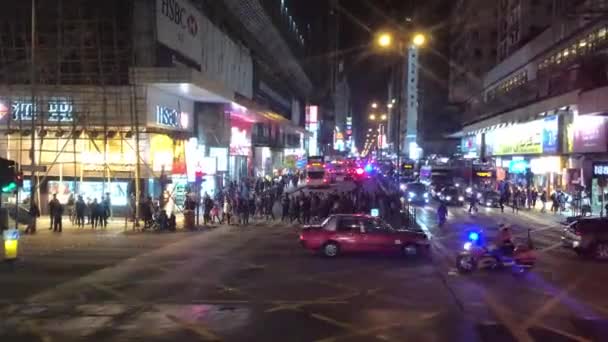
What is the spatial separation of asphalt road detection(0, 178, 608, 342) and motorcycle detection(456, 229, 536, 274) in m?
0.36

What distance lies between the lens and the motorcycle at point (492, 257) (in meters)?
19.4

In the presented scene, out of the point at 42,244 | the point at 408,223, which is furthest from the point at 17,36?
the point at 408,223

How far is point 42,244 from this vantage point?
2452cm

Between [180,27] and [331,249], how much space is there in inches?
694

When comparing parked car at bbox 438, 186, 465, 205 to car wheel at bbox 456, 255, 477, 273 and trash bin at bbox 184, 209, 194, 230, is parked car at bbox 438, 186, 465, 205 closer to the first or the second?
trash bin at bbox 184, 209, 194, 230

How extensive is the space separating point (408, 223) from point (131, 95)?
44.1 ft

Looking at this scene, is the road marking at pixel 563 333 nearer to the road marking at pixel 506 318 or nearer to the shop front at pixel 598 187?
the road marking at pixel 506 318

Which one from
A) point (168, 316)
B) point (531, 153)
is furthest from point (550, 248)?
point (531, 153)

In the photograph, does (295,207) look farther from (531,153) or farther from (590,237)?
(531,153)

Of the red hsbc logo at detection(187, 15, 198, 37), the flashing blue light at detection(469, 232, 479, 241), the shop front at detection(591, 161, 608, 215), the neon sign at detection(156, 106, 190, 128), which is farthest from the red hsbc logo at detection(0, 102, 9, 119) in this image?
the shop front at detection(591, 161, 608, 215)

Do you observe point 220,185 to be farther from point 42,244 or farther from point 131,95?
point 42,244

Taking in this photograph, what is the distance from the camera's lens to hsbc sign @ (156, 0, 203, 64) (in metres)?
32.7

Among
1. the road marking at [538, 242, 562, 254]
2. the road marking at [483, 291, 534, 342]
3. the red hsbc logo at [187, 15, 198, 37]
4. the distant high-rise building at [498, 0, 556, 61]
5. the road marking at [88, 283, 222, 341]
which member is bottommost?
the road marking at [538, 242, 562, 254]

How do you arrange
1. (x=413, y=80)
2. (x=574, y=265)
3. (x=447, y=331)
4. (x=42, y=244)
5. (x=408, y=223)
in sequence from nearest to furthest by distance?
(x=447, y=331) → (x=574, y=265) → (x=42, y=244) → (x=408, y=223) → (x=413, y=80)
